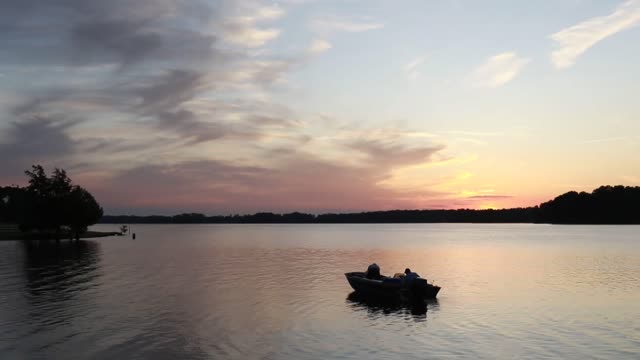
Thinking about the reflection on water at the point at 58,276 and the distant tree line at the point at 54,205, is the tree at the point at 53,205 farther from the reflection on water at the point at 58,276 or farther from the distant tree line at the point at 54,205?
the reflection on water at the point at 58,276

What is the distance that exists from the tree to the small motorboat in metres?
114

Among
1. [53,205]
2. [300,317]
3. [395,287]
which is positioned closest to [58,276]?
[300,317]

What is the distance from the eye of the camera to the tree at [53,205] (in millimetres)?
142000

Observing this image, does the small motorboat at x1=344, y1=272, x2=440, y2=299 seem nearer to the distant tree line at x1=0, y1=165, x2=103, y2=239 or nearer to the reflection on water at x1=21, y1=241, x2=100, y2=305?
the reflection on water at x1=21, y1=241, x2=100, y2=305

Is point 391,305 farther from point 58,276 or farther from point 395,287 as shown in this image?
point 58,276

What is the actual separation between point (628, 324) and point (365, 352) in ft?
68.1

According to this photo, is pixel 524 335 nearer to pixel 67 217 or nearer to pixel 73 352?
pixel 73 352

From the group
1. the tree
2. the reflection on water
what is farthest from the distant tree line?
the reflection on water

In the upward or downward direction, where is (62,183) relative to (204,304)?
upward

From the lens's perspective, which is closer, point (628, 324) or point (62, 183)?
point (628, 324)

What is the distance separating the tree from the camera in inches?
5591

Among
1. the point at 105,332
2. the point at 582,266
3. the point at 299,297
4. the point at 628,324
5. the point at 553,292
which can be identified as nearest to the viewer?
the point at 105,332

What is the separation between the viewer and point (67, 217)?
144m

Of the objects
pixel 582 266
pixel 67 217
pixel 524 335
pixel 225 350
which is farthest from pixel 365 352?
pixel 67 217
